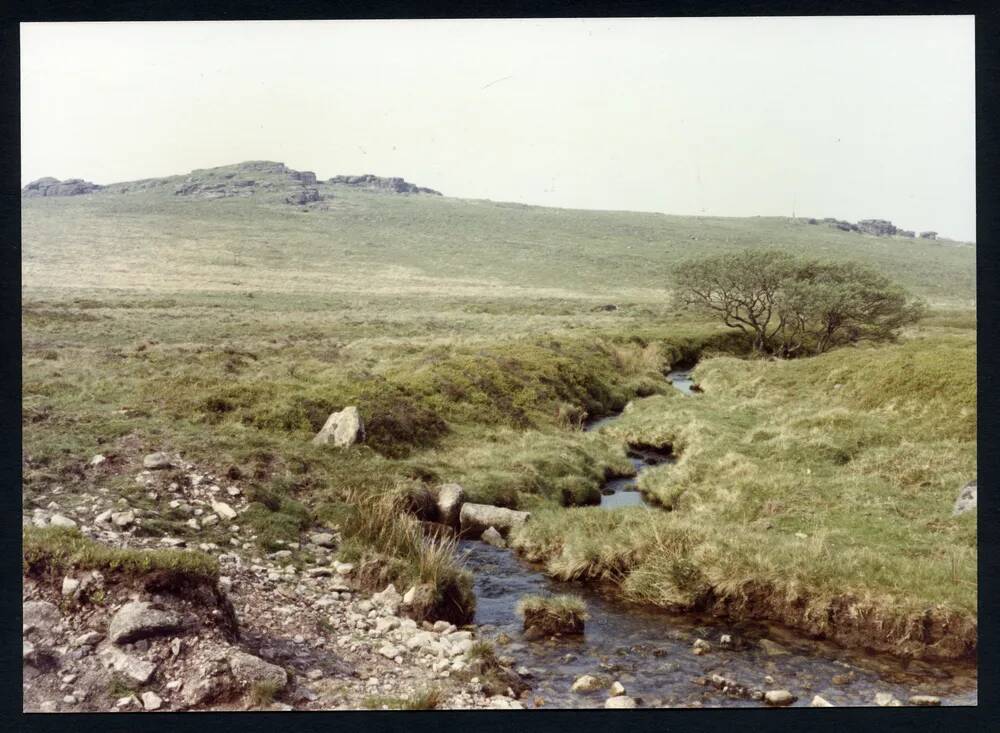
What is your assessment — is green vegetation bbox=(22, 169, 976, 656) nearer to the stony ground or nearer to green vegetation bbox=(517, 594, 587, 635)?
the stony ground

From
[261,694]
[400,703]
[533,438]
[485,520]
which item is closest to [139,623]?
[261,694]

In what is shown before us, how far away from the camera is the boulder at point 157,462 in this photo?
39.7ft

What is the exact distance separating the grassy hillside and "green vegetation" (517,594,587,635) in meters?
37.9

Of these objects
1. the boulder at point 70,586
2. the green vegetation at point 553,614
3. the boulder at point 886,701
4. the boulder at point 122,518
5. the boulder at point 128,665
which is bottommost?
the boulder at point 886,701

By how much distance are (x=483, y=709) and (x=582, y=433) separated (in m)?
12.4

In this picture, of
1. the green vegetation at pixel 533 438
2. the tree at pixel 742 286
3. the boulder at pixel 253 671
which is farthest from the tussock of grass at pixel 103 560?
the tree at pixel 742 286

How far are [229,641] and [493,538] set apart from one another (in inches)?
226

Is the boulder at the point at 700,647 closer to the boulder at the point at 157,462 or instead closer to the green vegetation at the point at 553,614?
the green vegetation at the point at 553,614

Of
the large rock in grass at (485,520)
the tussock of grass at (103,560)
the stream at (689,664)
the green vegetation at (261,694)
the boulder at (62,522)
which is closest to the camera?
the green vegetation at (261,694)

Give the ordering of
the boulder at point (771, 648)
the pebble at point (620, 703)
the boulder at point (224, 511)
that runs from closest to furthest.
Result: 1. the pebble at point (620, 703)
2. the boulder at point (771, 648)
3. the boulder at point (224, 511)

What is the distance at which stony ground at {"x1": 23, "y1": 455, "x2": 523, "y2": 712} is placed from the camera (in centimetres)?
873

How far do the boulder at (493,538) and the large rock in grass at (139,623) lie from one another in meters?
6.18

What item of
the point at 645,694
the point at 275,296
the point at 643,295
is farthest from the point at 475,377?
the point at 643,295

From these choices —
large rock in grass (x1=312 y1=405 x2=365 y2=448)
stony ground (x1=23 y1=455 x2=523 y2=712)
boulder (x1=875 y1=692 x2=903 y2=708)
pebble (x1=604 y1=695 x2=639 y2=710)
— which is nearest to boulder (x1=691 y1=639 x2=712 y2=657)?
pebble (x1=604 y1=695 x2=639 y2=710)
